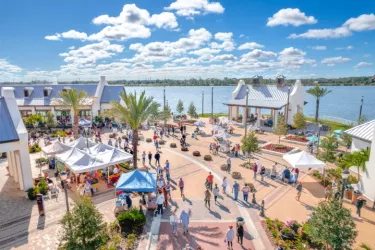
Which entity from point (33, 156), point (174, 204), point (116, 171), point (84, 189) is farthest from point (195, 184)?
point (33, 156)

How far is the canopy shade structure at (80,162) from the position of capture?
59.7ft

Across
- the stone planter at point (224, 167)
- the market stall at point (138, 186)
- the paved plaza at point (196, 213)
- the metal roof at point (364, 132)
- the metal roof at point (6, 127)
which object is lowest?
the paved plaza at point (196, 213)

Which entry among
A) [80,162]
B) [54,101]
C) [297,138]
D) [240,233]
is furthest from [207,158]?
[54,101]

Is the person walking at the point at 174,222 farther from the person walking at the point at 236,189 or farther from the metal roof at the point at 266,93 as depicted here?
the metal roof at the point at 266,93

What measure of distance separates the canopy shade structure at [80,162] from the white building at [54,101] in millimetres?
24233

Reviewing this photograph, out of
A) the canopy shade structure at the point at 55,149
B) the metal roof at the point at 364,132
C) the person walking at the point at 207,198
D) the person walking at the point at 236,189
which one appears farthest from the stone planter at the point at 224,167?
the canopy shade structure at the point at 55,149

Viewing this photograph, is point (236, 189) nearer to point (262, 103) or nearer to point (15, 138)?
point (15, 138)

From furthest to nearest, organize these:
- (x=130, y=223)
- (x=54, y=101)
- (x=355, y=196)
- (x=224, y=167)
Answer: (x=54, y=101), (x=224, y=167), (x=355, y=196), (x=130, y=223)

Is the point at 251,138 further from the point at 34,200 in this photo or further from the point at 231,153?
the point at 34,200

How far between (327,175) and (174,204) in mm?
12805

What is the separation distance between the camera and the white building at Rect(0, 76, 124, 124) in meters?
42.5

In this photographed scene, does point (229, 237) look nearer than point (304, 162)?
Yes

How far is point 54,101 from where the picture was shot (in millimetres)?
42000

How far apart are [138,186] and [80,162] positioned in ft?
17.9
